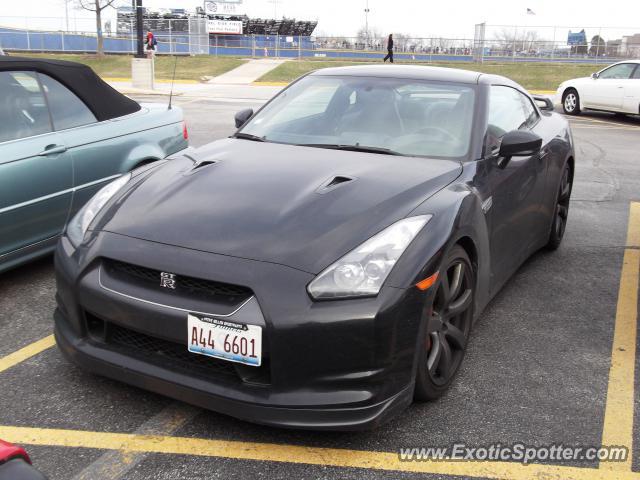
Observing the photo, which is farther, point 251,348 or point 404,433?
point 404,433

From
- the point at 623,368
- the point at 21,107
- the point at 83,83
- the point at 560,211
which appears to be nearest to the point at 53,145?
the point at 21,107

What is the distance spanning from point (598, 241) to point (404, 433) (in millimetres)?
3590

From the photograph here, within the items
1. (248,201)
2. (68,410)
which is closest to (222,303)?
(248,201)

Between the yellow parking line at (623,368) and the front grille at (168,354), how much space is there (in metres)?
1.57

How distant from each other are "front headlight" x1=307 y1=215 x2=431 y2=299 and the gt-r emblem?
1.81ft

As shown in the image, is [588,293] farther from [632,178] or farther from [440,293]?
[632,178]

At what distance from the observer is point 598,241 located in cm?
556

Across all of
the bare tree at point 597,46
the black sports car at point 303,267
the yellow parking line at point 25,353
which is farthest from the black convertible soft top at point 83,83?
the bare tree at point 597,46

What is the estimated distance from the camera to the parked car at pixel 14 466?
1287 mm

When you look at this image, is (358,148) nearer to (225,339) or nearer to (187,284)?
(187,284)

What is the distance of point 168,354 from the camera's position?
2619mm

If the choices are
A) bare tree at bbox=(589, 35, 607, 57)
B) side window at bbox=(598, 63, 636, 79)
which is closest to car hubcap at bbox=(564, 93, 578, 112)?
side window at bbox=(598, 63, 636, 79)

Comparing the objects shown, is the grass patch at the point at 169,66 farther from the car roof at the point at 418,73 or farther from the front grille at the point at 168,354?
the front grille at the point at 168,354

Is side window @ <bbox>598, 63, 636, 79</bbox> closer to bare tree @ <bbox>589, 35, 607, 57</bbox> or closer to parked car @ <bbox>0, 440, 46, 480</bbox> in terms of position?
parked car @ <bbox>0, 440, 46, 480</bbox>
